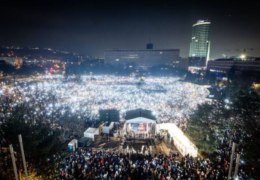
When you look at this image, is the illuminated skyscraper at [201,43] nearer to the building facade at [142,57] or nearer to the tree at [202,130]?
the building facade at [142,57]

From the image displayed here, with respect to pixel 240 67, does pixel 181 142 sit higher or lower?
lower

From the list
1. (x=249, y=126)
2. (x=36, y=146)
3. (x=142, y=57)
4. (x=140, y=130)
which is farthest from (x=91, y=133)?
(x=142, y=57)

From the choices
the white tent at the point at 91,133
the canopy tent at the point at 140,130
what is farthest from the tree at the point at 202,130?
the white tent at the point at 91,133

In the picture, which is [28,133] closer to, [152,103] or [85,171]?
[85,171]

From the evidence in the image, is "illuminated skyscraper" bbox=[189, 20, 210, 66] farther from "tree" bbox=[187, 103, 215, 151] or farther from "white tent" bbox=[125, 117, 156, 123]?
"white tent" bbox=[125, 117, 156, 123]

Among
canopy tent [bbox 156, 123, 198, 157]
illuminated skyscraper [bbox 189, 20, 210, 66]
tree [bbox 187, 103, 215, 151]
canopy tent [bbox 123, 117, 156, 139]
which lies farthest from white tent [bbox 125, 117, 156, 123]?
illuminated skyscraper [bbox 189, 20, 210, 66]

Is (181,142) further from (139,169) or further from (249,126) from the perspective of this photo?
(249,126)
